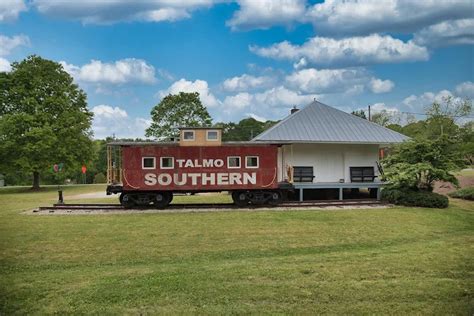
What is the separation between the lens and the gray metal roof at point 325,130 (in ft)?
70.2

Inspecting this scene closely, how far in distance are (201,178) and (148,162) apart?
7.68 feet

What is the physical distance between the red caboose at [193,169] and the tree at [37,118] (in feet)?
51.4

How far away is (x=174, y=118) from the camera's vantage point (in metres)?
38.4

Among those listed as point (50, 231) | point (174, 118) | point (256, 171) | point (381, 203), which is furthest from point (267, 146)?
point (174, 118)

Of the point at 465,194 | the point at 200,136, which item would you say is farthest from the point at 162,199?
the point at 465,194

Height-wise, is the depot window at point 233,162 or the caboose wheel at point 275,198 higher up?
the depot window at point 233,162

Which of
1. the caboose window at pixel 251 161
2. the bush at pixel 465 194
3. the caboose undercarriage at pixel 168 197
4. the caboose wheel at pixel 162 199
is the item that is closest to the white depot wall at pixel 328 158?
the caboose undercarriage at pixel 168 197

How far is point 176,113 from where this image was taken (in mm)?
38312

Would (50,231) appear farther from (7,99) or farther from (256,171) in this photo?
(7,99)

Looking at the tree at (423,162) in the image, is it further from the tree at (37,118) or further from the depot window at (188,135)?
the tree at (37,118)

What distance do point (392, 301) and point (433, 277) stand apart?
1.79m

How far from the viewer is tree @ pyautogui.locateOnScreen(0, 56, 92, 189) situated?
3117 centimetres

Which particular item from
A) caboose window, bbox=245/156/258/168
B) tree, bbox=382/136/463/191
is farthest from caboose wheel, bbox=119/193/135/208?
tree, bbox=382/136/463/191

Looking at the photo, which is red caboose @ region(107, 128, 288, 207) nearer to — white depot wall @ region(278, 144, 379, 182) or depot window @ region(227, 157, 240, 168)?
depot window @ region(227, 157, 240, 168)
